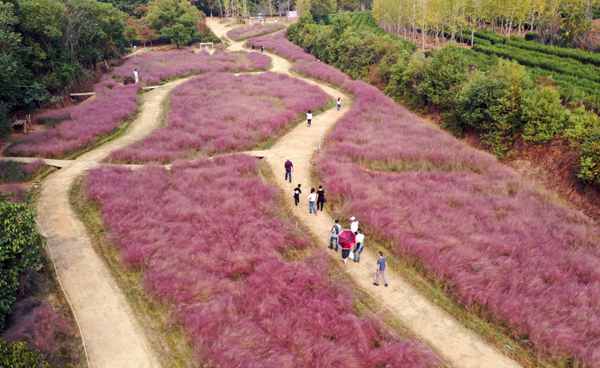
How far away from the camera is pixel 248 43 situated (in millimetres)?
85188

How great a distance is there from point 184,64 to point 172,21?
26.7m

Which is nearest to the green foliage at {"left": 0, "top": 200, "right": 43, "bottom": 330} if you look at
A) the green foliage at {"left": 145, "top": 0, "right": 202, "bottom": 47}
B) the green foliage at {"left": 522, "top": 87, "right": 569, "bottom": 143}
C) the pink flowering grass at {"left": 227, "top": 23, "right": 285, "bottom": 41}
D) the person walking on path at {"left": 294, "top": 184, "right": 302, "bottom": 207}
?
the person walking on path at {"left": 294, "top": 184, "right": 302, "bottom": 207}

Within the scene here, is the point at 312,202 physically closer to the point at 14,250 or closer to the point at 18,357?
the point at 14,250

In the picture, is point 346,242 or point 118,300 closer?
point 118,300

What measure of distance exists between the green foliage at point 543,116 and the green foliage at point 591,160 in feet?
12.0

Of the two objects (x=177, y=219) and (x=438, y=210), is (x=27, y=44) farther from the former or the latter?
(x=438, y=210)

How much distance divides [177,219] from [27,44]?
29.5 meters

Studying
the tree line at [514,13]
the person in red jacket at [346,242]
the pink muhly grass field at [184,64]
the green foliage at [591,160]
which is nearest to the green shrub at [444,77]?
the green foliage at [591,160]

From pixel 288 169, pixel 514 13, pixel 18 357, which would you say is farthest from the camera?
pixel 514 13

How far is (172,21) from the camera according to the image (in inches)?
3221

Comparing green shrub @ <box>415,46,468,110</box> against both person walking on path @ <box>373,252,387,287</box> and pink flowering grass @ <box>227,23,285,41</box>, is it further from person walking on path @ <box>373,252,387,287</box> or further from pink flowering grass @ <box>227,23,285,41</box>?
pink flowering grass @ <box>227,23,285,41</box>

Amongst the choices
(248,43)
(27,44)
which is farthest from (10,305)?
(248,43)

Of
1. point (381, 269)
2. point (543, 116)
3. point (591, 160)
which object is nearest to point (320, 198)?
point (381, 269)

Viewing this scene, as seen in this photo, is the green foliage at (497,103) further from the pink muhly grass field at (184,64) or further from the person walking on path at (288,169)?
the pink muhly grass field at (184,64)
